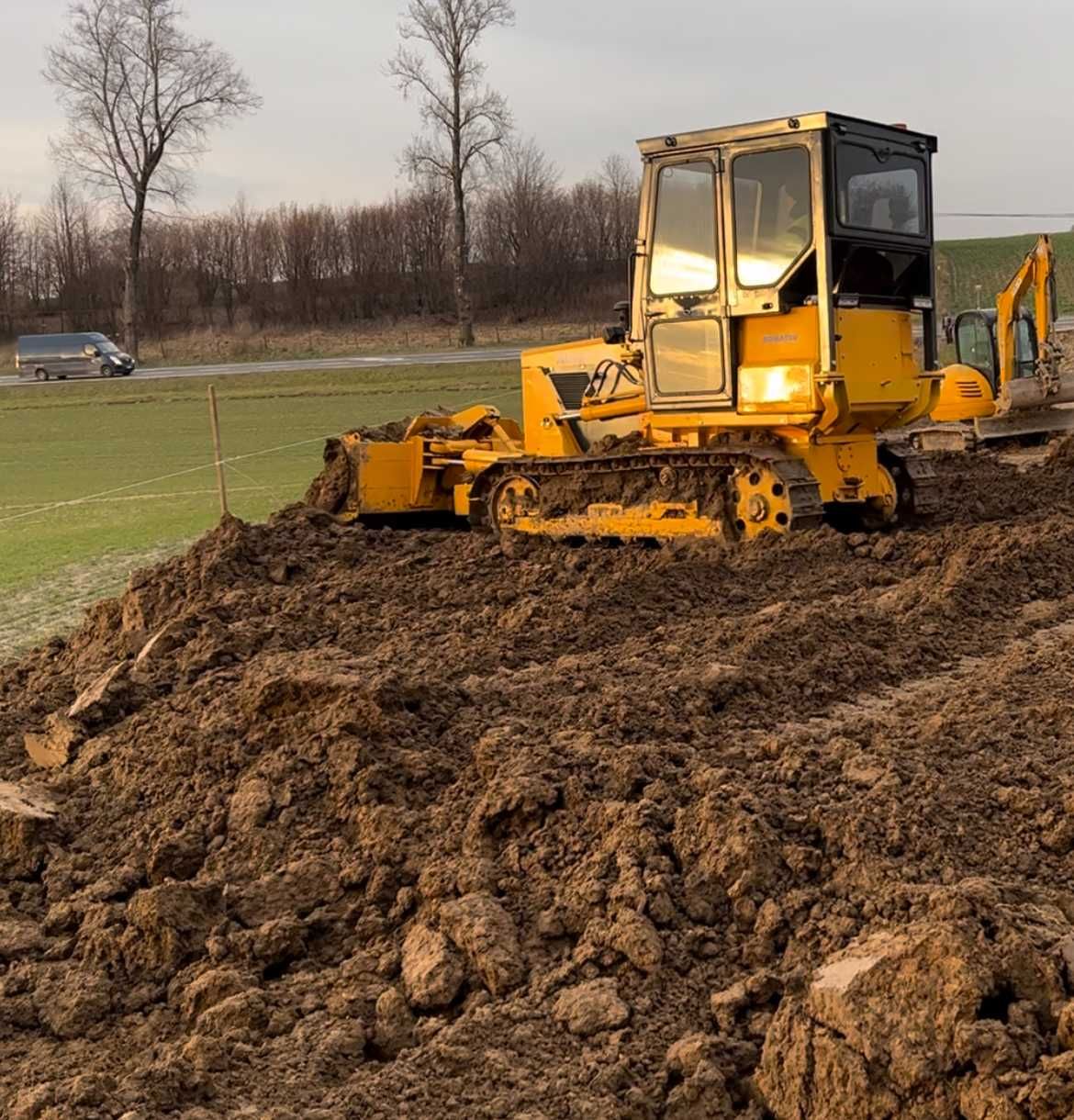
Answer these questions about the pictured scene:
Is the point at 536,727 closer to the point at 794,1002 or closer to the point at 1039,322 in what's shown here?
the point at 794,1002

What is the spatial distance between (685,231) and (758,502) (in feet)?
6.72

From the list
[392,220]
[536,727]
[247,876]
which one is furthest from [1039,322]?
[392,220]

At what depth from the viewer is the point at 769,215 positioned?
939 cm

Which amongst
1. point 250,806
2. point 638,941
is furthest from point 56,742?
point 638,941

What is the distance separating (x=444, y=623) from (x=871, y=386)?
3.83m

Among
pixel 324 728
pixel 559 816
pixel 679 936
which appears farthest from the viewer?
pixel 324 728

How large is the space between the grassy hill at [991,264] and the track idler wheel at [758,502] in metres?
43.9

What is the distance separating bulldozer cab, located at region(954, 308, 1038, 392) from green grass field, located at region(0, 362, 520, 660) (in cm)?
963

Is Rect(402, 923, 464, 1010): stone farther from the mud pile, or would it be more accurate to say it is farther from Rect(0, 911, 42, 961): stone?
Rect(0, 911, 42, 961): stone

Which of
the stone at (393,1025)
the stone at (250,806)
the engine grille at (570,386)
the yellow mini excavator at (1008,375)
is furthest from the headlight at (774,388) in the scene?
the yellow mini excavator at (1008,375)

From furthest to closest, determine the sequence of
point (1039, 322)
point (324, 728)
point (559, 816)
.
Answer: point (1039, 322), point (324, 728), point (559, 816)

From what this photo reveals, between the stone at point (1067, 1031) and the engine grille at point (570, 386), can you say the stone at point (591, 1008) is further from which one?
the engine grille at point (570, 386)

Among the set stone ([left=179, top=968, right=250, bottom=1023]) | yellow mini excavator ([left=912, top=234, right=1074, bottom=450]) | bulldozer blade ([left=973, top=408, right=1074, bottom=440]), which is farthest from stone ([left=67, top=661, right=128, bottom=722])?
bulldozer blade ([left=973, top=408, right=1074, bottom=440])

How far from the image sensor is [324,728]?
517 centimetres
